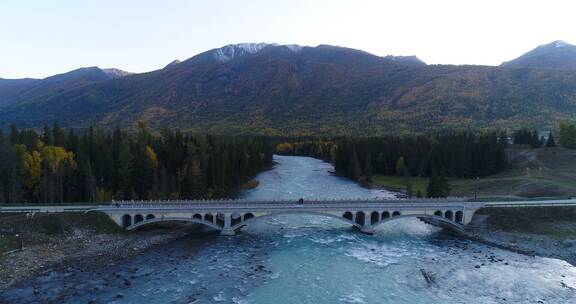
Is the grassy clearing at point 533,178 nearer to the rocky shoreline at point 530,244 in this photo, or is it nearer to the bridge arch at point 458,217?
the bridge arch at point 458,217

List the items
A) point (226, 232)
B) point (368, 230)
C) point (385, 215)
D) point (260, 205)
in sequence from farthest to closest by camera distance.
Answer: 1. point (385, 215)
2. point (368, 230)
3. point (260, 205)
4. point (226, 232)

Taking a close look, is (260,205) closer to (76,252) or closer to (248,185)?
(76,252)

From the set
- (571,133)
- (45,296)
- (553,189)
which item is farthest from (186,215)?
(571,133)

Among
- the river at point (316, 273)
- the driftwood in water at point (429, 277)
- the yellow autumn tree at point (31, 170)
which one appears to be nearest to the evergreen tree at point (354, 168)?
the river at point (316, 273)

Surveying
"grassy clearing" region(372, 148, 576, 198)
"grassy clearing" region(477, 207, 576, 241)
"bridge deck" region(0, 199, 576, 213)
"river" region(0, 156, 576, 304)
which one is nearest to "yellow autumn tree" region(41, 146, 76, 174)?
"bridge deck" region(0, 199, 576, 213)

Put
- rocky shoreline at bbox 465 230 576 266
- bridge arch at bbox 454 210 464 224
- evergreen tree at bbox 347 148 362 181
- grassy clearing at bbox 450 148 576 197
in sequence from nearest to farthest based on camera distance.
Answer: rocky shoreline at bbox 465 230 576 266 → bridge arch at bbox 454 210 464 224 → grassy clearing at bbox 450 148 576 197 → evergreen tree at bbox 347 148 362 181

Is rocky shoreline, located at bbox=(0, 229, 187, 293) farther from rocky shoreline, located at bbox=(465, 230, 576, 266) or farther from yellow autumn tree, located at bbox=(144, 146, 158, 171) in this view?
rocky shoreline, located at bbox=(465, 230, 576, 266)

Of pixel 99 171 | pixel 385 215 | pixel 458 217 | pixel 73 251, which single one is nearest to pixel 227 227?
pixel 73 251
